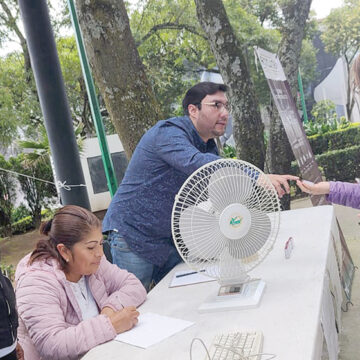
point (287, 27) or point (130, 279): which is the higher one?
point (287, 27)

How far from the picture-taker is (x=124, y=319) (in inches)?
56.5

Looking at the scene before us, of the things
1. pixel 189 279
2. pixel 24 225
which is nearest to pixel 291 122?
pixel 189 279

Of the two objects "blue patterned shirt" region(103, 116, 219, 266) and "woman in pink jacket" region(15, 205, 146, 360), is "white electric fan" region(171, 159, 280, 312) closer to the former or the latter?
"woman in pink jacket" region(15, 205, 146, 360)

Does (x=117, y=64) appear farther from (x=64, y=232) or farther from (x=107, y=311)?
(x=107, y=311)

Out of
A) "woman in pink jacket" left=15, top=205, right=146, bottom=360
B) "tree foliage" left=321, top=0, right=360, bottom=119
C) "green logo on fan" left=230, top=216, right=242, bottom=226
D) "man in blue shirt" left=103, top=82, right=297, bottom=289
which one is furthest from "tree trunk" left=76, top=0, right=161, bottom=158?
"tree foliage" left=321, top=0, right=360, bottom=119

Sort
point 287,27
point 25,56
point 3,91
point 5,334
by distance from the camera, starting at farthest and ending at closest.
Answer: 1. point 25,56
2. point 3,91
3. point 287,27
4. point 5,334

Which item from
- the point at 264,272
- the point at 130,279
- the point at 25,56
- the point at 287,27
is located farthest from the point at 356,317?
the point at 25,56

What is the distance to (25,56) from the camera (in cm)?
755

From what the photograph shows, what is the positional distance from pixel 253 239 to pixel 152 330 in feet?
1.41

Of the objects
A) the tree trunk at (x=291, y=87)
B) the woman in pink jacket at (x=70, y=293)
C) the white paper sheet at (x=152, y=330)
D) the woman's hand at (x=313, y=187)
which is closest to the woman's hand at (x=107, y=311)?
the woman in pink jacket at (x=70, y=293)

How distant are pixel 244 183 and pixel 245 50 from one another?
4309 mm

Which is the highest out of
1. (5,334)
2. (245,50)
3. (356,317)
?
(245,50)

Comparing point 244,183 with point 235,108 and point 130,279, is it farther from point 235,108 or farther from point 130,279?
point 235,108

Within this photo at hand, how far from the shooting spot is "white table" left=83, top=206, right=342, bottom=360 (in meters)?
1.19
